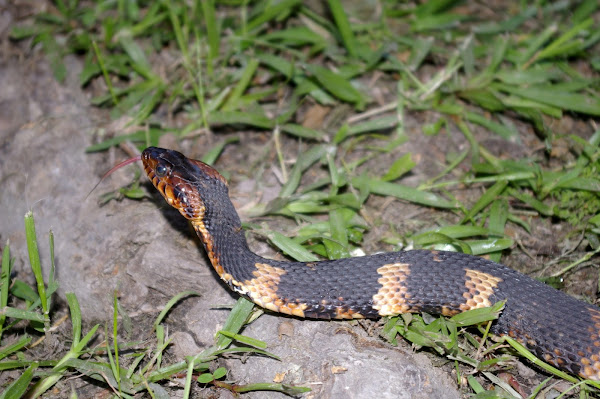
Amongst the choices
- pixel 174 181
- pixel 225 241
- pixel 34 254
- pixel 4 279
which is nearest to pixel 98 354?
pixel 34 254

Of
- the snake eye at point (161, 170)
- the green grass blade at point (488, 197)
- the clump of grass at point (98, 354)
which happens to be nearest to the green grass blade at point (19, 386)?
the clump of grass at point (98, 354)

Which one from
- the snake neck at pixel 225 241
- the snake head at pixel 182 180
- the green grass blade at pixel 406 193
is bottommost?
the green grass blade at pixel 406 193

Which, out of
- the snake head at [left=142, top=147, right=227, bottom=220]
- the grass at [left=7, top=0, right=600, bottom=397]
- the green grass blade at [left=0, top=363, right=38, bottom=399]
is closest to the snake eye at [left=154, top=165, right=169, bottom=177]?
the snake head at [left=142, top=147, right=227, bottom=220]

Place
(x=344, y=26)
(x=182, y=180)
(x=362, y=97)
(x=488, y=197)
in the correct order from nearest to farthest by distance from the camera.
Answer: (x=182, y=180) < (x=488, y=197) < (x=362, y=97) < (x=344, y=26)

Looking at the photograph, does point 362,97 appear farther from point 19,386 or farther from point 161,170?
point 19,386

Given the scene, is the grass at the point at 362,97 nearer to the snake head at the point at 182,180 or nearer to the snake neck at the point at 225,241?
the snake neck at the point at 225,241

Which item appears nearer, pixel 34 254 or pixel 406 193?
pixel 34 254
